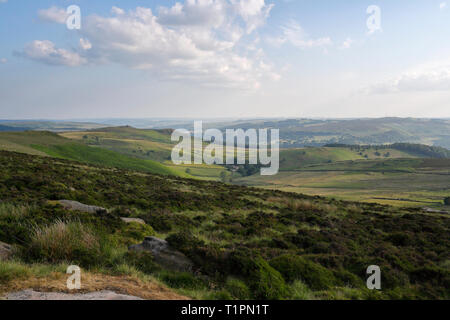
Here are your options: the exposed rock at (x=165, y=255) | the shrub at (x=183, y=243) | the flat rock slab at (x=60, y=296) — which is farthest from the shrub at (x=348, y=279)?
the flat rock slab at (x=60, y=296)

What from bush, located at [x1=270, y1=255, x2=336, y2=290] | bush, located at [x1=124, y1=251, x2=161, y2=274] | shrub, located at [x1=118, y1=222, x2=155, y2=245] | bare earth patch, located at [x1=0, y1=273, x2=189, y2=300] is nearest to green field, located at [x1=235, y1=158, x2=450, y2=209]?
shrub, located at [x1=118, y1=222, x2=155, y2=245]

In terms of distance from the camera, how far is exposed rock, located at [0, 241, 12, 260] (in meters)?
7.74

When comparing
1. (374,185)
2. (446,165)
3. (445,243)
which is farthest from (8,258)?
(446,165)

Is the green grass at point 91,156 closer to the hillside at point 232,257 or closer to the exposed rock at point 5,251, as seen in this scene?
the hillside at point 232,257

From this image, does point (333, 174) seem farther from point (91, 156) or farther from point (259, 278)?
point (259, 278)

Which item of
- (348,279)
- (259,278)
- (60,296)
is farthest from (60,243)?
(348,279)

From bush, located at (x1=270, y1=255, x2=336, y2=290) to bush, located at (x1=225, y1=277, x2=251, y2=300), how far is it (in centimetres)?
209

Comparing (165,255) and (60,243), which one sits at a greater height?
(60,243)

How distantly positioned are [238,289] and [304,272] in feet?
9.80

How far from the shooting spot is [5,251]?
8.10m

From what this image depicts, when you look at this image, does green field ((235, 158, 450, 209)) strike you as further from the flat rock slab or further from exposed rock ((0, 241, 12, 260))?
the flat rock slab

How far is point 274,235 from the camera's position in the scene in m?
16.7
